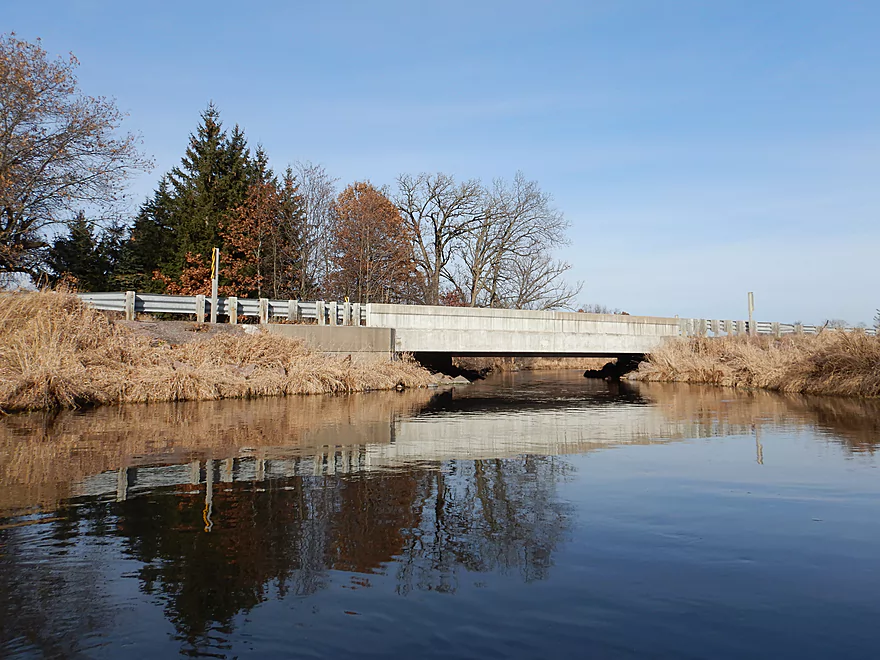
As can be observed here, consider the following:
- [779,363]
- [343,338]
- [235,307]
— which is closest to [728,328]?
[779,363]

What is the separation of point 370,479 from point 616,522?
285 centimetres

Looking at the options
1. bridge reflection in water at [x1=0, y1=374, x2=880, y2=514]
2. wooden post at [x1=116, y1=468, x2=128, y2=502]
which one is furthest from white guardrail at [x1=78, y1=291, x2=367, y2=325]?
wooden post at [x1=116, y1=468, x2=128, y2=502]

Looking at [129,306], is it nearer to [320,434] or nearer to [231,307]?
[231,307]

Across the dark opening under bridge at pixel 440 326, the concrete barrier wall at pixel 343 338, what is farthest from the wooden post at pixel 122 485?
the concrete barrier wall at pixel 343 338

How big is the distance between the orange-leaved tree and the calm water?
30.0 m

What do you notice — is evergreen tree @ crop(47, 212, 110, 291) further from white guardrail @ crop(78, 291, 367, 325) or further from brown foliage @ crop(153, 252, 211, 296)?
white guardrail @ crop(78, 291, 367, 325)

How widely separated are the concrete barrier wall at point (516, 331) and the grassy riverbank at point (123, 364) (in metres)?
5.30

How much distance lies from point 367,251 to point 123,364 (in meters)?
22.2

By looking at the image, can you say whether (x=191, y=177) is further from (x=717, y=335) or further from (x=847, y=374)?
(x=847, y=374)

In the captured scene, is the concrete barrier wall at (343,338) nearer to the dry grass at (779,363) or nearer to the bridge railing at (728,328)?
the dry grass at (779,363)

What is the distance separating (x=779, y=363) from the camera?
25406mm

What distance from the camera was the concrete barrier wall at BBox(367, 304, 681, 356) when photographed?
91.7 ft

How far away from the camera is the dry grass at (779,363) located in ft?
66.7

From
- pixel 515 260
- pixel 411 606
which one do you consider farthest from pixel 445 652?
pixel 515 260
